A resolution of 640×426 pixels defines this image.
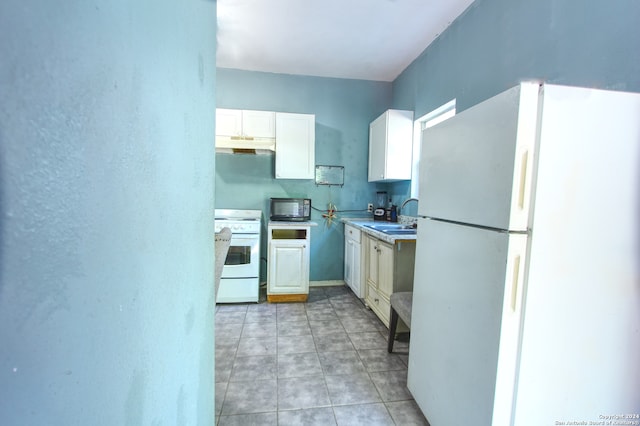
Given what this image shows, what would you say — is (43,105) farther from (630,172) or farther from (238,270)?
(238,270)

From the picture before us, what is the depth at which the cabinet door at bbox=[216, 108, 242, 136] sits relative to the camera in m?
3.04

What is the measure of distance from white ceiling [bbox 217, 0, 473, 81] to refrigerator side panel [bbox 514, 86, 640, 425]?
1.80m

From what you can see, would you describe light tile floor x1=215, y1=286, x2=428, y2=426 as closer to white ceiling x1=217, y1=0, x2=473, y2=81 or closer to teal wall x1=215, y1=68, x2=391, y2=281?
teal wall x1=215, y1=68, x2=391, y2=281

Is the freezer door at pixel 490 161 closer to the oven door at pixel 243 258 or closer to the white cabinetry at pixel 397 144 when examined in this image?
the white cabinetry at pixel 397 144

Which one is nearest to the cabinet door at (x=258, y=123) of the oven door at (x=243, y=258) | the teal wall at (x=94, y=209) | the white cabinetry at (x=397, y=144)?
the oven door at (x=243, y=258)

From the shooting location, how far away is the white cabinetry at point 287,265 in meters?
2.96

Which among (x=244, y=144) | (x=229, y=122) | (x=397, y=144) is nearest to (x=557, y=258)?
(x=397, y=144)

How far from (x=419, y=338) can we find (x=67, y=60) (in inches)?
65.2

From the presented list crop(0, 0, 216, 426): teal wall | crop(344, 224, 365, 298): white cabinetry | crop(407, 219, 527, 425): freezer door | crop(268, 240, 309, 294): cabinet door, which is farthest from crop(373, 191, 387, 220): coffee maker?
crop(0, 0, 216, 426): teal wall

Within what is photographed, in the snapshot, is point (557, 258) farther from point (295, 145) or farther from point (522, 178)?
point (295, 145)

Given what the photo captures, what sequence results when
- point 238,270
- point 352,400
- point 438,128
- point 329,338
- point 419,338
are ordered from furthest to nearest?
point 238,270 < point 329,338 < point 352,400 < point 419,338 < point 438,128

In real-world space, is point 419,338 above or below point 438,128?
below

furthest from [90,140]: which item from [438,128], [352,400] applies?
[352,400]

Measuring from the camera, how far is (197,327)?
0.82 m
